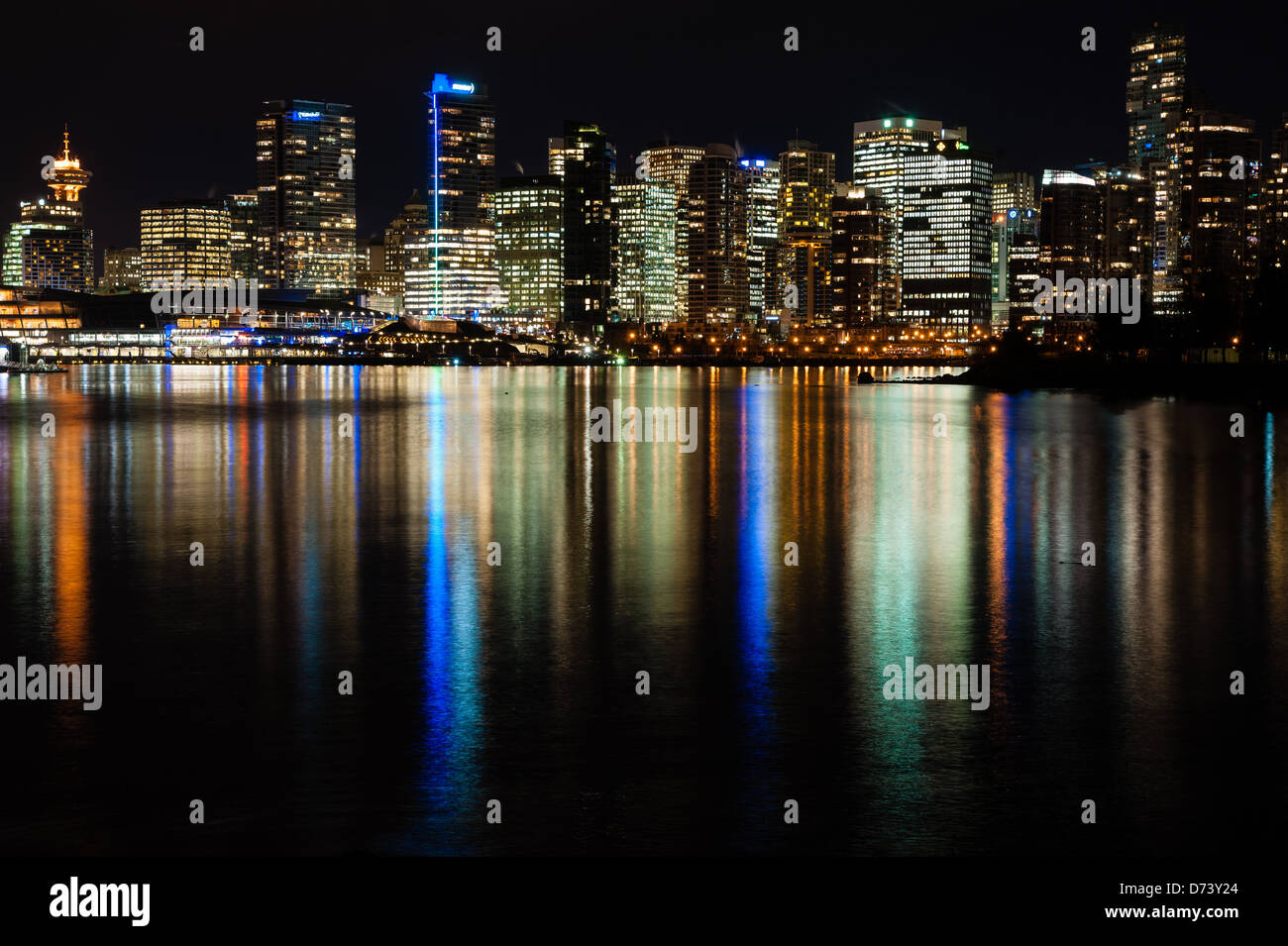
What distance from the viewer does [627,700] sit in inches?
497

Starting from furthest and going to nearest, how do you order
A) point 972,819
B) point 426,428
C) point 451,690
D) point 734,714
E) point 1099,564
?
point 426,428 < point 1099,564 < point 451,690 < point 734,714 < point 972,819

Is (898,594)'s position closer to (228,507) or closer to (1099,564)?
(1099,564)

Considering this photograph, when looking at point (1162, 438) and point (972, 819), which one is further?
point (1162, 438)

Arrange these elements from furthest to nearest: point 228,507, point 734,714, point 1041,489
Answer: point 1041,489 < point 228,507 < point 734,714

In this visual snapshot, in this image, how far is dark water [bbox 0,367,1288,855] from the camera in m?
9.59

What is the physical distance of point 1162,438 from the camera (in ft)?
166

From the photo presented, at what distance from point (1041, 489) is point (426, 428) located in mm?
30755

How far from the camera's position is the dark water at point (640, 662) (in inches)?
377

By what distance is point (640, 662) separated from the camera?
46.5 feet

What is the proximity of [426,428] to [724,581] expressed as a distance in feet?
128
